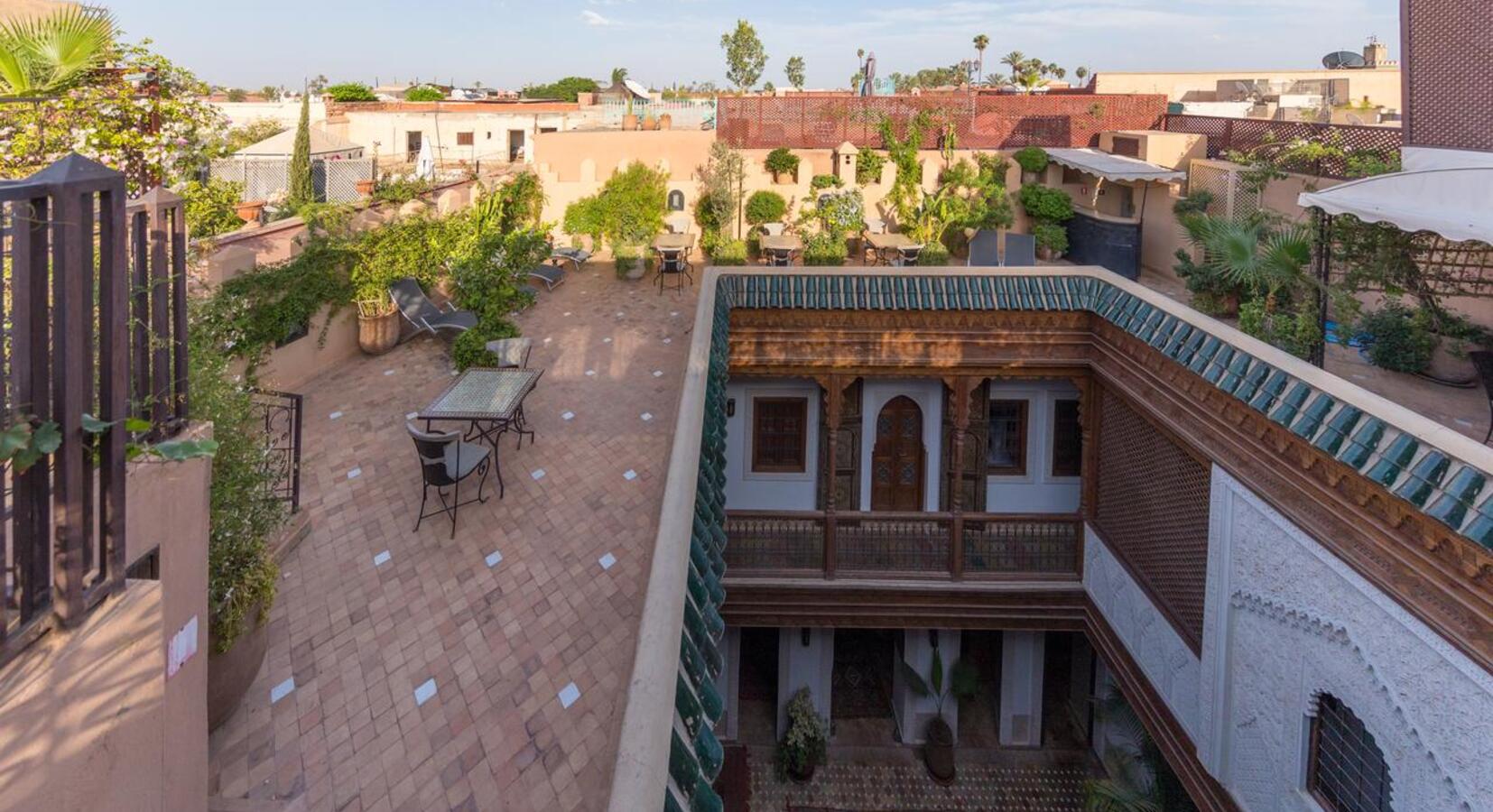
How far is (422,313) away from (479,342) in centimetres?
161

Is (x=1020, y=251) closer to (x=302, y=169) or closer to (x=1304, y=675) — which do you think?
(x=1304, y=675)

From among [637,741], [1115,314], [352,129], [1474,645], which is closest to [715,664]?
[637,741]

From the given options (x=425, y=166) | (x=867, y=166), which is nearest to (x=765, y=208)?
(x=867, y=166)

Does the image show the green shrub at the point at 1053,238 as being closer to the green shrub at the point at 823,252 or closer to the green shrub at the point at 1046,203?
the green shrub at the point at 1046,203

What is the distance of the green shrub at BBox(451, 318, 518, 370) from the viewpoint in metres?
10.1

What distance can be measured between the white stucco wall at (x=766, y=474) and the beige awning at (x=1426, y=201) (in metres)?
6.44

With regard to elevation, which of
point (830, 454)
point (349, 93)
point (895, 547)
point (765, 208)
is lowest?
point (895, 547)

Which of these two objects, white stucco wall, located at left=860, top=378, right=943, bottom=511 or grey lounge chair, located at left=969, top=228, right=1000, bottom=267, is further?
grey lounge chair, located at left=969, top=228, right=1000, bottom=267

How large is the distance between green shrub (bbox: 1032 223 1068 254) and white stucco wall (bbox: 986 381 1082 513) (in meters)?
5.89

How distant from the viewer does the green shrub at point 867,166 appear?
17500 mm

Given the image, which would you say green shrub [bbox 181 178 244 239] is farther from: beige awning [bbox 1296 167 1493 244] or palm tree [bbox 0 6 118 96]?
beige awning [bbox 1296 167 1493 244]

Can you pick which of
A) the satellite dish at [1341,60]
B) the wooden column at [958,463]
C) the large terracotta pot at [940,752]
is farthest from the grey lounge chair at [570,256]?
the satellite dish at [1341,60]

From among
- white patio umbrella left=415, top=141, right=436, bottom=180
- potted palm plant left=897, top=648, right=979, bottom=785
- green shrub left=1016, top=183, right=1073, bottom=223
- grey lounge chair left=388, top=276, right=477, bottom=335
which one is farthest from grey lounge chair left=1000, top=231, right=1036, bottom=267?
white patio umbrella left=415, top=141, right=436, bottom=180

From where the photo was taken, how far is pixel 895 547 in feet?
36.4
